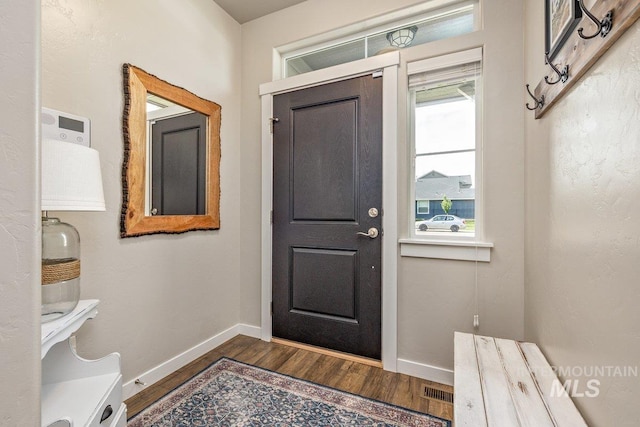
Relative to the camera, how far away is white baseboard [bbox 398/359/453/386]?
6.00ft

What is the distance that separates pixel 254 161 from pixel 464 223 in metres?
1.69

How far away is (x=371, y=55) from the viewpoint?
2.17 m

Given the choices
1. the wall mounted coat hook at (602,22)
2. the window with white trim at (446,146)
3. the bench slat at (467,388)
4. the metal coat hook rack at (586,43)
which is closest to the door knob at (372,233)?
the window with white trim at (446,146)

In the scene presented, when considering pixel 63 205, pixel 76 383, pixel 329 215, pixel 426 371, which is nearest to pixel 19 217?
pixel 63 205

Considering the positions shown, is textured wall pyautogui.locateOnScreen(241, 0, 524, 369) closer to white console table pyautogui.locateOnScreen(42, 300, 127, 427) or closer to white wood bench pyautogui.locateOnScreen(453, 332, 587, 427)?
white wood bench pyautogui.locateOnScreen(453, 332, 587, 427)

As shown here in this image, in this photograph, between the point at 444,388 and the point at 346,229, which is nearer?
the point at 444,388

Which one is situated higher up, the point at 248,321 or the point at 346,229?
the point at 346,229

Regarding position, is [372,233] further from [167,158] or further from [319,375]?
[167,158]

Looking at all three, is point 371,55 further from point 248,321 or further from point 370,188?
point 248,321

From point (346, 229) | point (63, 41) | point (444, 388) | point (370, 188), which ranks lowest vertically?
point (444, 388)

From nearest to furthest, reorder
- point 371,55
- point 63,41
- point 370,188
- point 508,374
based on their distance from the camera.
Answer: point 508,374
point 63,41
point 370,188
point 371,55

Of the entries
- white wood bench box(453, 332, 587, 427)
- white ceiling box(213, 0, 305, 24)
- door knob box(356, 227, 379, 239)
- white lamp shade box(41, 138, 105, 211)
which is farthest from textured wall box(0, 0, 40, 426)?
white ceiling box(213, 0, 305, 24)

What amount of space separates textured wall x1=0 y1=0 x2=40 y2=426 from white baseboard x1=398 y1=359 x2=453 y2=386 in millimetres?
1890

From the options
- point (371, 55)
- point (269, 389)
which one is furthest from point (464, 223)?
point (269, 389)
